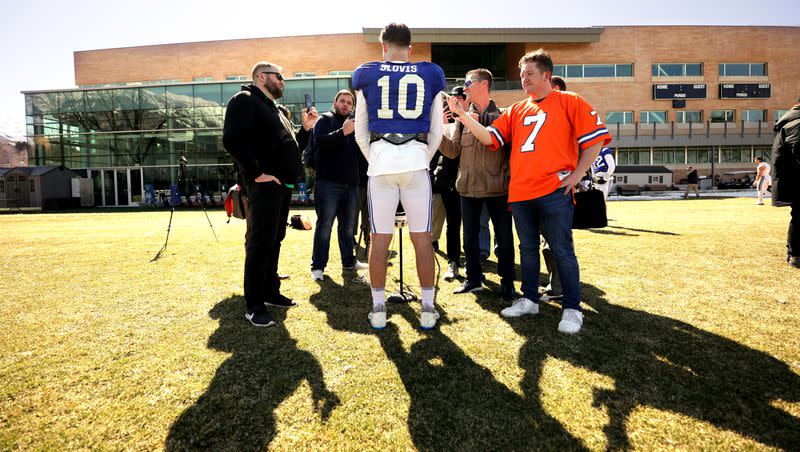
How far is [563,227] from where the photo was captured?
306 centimetres

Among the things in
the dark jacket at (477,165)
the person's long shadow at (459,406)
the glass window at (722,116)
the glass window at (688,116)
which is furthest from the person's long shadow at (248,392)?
the glass window at (722,116)

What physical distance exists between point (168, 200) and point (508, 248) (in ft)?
87.8

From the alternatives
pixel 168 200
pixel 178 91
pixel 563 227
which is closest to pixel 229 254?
pixel 563 227

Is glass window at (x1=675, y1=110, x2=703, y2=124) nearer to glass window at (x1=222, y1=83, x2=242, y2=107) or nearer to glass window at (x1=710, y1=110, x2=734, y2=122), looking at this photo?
glass window at (x1=710, y1=110, x2=734, y2=122)

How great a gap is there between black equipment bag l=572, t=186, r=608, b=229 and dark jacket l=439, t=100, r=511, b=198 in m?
0.66

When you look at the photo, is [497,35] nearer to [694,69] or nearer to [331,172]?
[694,69]

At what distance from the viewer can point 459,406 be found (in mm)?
2002

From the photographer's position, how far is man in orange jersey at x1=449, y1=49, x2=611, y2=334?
3.02 m

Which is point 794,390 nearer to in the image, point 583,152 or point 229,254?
point 583,152

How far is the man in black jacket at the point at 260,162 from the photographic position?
126 inches

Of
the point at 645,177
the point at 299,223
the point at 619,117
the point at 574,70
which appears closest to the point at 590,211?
the point at 299,223

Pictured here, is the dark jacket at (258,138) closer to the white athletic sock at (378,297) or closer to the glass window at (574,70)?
the white athletic sock at (378,297)

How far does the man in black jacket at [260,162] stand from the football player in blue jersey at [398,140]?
2.73ft

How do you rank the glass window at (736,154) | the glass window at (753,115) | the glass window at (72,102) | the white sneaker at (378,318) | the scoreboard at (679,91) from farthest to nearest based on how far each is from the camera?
the glass window at (736,154) < the glass window at (753,115) < the scoreboard at (679,91) < the glass window at (72,102) < the white sneaker at (378,318)
